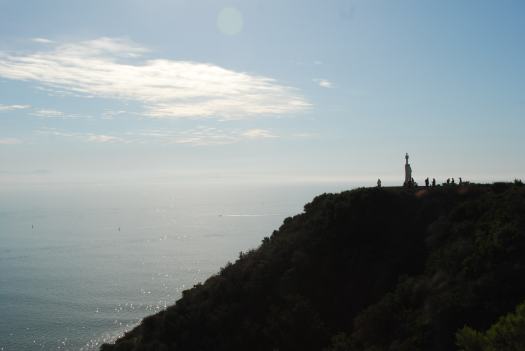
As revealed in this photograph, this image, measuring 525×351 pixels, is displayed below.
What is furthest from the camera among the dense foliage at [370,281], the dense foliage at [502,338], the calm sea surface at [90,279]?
the calm sea surface at [90,279]

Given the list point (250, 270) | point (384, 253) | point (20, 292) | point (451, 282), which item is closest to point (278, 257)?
point (250, 270)

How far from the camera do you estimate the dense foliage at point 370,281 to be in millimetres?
19844

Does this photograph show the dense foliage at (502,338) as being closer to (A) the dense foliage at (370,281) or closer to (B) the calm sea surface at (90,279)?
(A) the dense foliage at (370,281)

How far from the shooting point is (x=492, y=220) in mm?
25984

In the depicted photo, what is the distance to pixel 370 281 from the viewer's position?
92.3 ft

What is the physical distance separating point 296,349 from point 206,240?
516 ft

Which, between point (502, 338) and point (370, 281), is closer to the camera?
point (502, 338)

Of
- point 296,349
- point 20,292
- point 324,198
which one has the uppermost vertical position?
point 324,198

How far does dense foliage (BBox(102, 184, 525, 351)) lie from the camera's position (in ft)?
65.1

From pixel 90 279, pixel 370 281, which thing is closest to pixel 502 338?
pixel 370 281

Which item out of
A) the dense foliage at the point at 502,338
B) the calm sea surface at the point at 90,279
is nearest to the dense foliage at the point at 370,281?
the dense foliage at the point at 502,338

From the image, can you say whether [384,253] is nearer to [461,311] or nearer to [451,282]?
[451,282]

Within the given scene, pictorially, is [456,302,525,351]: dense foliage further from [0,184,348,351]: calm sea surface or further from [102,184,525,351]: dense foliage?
[0,184,348,351]: calm sea surface

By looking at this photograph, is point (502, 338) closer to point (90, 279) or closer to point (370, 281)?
point (370, 281)
